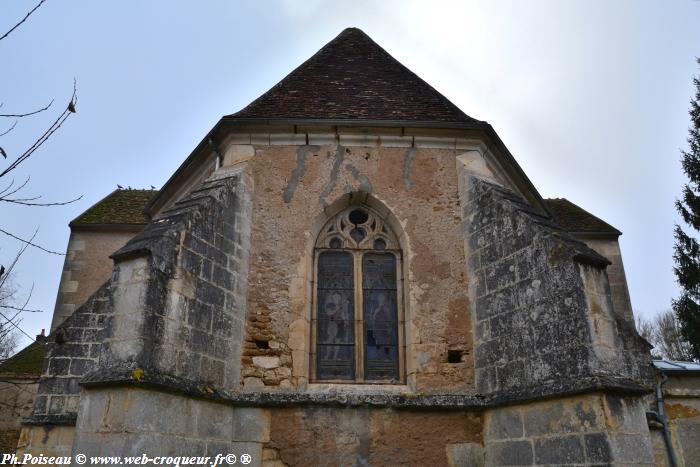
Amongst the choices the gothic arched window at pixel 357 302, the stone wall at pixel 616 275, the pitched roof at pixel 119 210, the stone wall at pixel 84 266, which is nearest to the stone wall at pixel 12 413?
the stone wall at pixel 84 266

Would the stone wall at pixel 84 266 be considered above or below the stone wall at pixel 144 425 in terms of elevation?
above

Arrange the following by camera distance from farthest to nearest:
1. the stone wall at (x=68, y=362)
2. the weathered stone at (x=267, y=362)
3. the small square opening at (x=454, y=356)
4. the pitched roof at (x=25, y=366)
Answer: the pitched roof at (x=25, y=366) → the stone wall at (x=68, y=362) → the small square opening at (x=454, y=356) → the weathered stone at (x=267, y=362)

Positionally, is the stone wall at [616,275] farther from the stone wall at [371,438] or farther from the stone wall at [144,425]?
the stone wall at [144,425]

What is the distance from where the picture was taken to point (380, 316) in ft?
20.3

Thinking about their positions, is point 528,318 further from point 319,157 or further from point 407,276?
point 319,157

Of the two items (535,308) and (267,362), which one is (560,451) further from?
(267,362)

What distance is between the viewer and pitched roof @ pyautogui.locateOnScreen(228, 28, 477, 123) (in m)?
6.95

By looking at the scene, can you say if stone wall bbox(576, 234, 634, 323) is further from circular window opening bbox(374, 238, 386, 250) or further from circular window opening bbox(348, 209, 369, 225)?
circular window opening bbox(348, 209, 369, 225)

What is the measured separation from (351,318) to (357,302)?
199 millimetres

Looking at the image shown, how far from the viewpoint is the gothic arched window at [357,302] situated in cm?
593

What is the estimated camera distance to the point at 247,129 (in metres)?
6.70

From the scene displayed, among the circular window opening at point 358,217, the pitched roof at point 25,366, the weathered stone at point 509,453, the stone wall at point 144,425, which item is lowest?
the weathered stone at point 509,453

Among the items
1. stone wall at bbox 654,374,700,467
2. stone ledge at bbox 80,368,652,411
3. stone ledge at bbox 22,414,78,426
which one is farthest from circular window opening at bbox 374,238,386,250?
stone wall at bbox 654,374,700,467

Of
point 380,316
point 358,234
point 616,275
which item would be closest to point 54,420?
point 380,316
